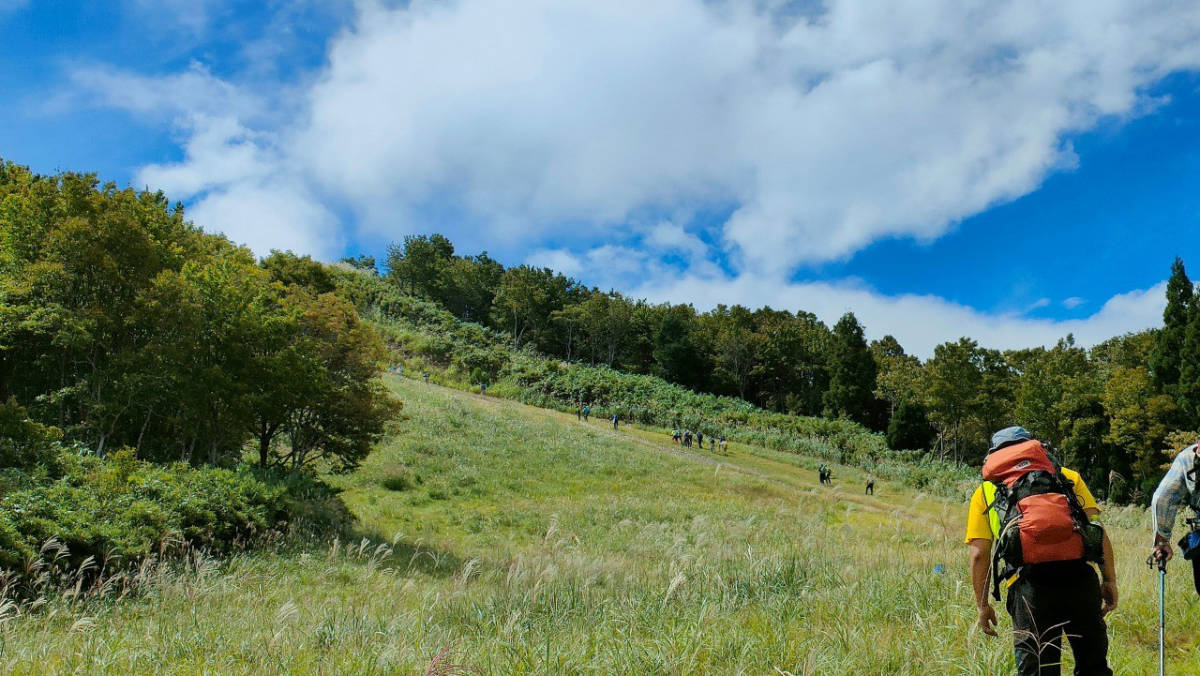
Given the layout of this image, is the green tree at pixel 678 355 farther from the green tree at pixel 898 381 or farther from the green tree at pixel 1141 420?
the green tree at pixel 1141 420

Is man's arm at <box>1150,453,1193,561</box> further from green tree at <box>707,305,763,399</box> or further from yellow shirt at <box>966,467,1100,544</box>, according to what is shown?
green tree at <box>707,305,763,399</box>

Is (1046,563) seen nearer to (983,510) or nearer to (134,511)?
(983,510)

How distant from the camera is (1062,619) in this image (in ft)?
11.3

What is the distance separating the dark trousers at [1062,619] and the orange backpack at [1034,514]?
105mm

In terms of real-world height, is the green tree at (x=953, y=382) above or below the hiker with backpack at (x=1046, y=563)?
above

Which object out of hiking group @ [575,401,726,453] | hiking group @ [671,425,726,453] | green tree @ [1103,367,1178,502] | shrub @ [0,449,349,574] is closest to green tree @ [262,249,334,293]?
hiking group @ [575,401,726,453]

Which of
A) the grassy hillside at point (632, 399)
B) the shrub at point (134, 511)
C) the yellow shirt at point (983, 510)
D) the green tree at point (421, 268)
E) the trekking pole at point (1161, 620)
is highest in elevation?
the green tree at point (421, 268)

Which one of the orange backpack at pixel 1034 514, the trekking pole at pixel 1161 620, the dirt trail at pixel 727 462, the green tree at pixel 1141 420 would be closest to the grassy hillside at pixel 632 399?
the dirt trail at pixel 727 462

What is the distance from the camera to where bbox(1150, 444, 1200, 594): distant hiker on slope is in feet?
14.5

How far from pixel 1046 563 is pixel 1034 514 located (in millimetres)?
301

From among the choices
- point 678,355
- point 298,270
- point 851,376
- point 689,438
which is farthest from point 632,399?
point 298,270

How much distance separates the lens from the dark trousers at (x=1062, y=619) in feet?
11.2

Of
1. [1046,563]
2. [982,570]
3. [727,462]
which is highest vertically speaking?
[1046,563]

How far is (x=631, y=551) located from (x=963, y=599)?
21.1ft
